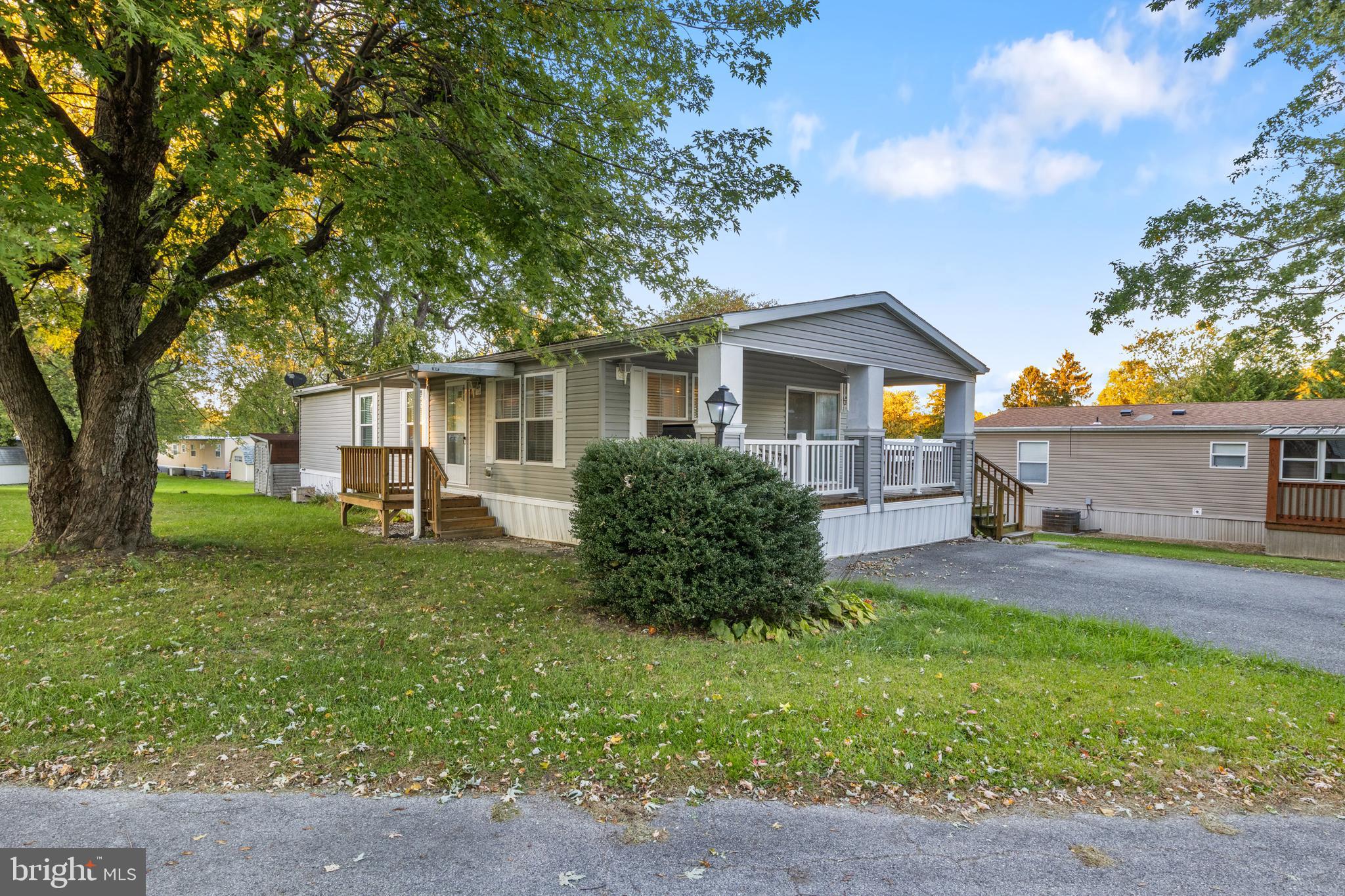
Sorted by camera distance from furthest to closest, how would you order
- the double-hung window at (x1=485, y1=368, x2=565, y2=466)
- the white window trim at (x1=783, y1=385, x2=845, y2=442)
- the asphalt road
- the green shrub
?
the white window trim at (x1=783, y1=385, x2=845, y2=442) → the double-hung window at (x1=485, y1=368, x2=565, y2=466) → the green shrub → the asphalt road

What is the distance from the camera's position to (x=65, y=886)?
241cm

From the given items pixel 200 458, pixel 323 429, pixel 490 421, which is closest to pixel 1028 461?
pixel 490 421

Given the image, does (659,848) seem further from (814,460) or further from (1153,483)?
(1153,483)

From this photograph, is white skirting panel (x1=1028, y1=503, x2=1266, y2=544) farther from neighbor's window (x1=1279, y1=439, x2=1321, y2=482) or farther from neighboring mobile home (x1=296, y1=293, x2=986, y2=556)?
neighboring mobile home (x1=296, y1=293, x2=986, y2=556)

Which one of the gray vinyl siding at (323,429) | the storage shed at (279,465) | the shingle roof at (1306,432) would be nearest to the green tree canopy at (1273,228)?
the shingle roof at (1306,432)

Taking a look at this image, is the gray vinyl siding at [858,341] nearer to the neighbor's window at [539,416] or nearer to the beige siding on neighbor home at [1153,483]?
the neighbor's window at [539,416]

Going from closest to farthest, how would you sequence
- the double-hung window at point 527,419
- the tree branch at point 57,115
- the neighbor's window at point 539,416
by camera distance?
the tree branch at point 57,115
the double-hung window at point 527,419
the neighbor's window at point 539,416

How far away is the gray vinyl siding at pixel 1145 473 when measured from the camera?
16797 millimetres

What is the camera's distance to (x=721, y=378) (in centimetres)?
797

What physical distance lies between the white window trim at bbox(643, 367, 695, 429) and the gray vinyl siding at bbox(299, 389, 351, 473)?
10.1 m

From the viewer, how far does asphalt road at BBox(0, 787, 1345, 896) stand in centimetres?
238

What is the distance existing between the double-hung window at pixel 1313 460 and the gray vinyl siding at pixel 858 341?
9845mm

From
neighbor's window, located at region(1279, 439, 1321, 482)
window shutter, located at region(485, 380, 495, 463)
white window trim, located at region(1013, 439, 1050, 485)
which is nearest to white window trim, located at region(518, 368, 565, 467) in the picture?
window shutter, located at region(485, 380, 495, 463)

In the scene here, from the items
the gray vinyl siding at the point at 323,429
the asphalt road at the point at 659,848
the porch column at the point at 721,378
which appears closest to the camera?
the asphalt road at the point at 659,848
